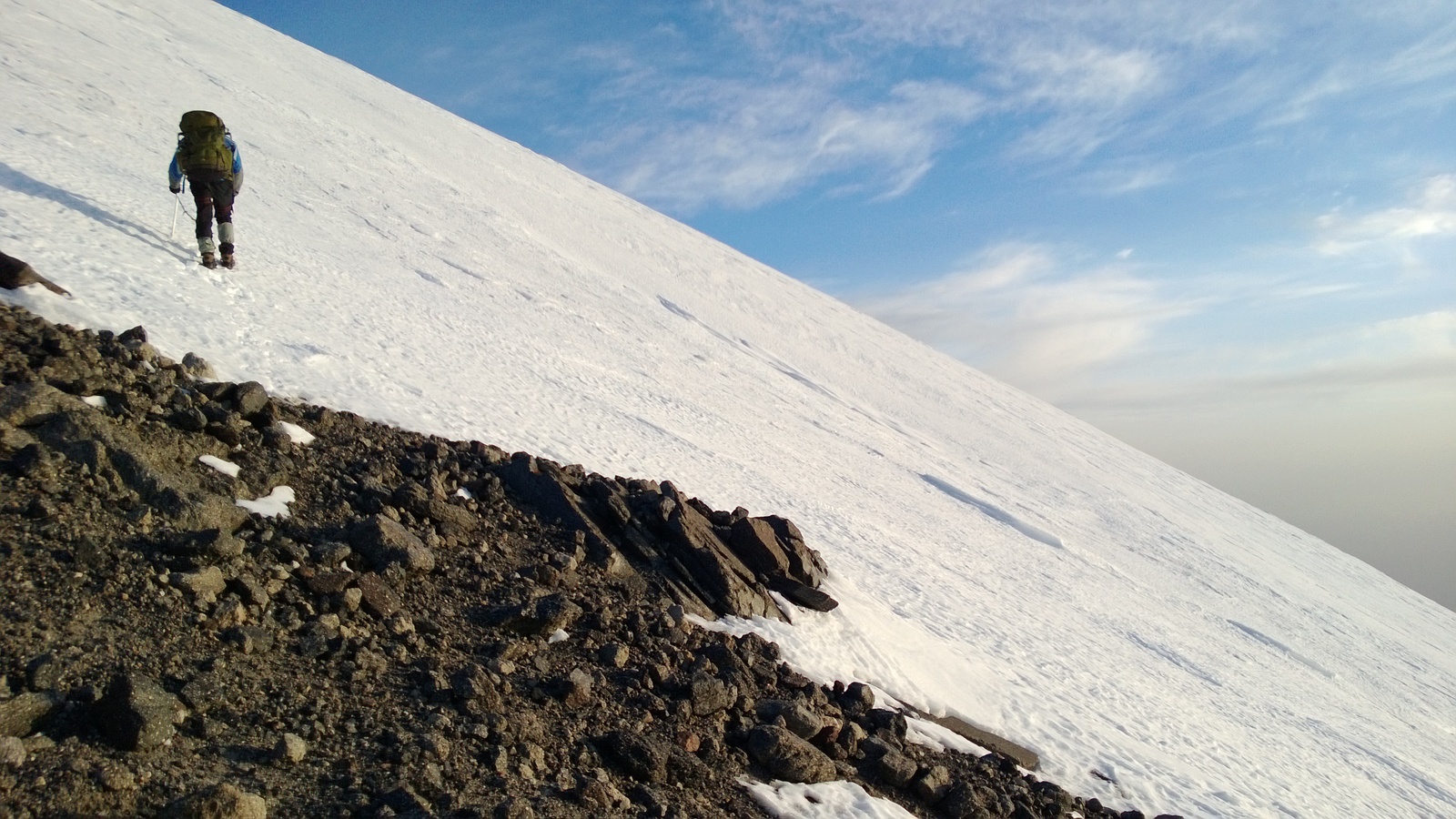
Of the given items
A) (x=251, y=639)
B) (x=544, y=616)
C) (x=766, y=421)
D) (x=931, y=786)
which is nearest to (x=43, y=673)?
(x=251, y=639)

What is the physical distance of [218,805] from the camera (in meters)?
2.64

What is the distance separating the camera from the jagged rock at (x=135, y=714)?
2832 mm

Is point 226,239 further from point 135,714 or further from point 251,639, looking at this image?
point 135,714

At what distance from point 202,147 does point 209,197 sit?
46 cm

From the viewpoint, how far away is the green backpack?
8.06 m

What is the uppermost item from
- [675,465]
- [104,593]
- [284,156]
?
[284,156]

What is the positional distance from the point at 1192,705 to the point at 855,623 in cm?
430

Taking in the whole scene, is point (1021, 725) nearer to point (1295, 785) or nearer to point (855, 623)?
point (855, 623)

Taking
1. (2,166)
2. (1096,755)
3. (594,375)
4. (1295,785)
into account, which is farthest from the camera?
(594,375)

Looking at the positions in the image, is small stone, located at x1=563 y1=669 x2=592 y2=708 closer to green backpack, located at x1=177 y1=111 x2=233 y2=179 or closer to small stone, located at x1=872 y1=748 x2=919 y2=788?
small stone, located at x1=872 y1=748 x2=919 y2=788

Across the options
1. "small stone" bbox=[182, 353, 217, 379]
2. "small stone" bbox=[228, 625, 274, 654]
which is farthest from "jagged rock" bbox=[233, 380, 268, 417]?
"small stone" bbox=[228, 625, 274, 654]

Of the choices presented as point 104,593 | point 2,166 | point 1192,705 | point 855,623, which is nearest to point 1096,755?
point 855,623

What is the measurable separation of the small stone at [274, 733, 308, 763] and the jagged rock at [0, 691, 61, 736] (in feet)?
2.31

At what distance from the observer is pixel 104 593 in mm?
3457
